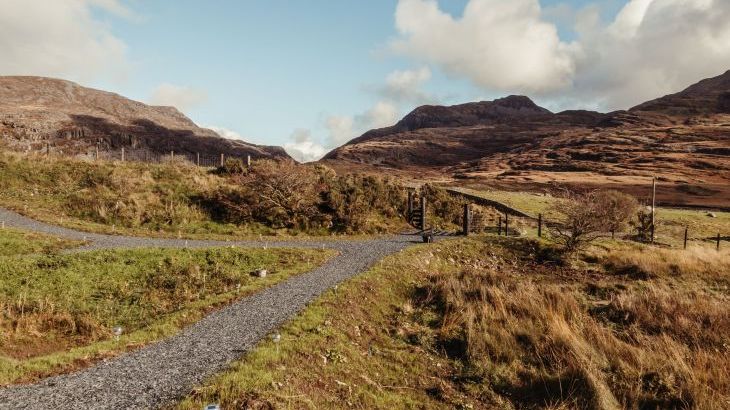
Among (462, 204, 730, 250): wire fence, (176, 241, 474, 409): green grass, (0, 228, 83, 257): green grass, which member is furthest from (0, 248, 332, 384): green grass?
(462, 204, 730, 250): wire fence

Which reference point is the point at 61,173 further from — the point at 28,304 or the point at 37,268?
the point at 28,304

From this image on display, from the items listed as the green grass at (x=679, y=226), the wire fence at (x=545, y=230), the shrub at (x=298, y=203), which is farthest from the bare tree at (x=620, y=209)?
the shrub at (x=298, y=203)

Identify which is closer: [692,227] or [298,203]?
[298,203]

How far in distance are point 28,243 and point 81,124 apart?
3059 inches

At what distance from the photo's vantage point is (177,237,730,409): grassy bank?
892cm

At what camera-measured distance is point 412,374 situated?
34.6 ft

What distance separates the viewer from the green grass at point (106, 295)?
10961 mm

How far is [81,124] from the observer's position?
8394 centimetres

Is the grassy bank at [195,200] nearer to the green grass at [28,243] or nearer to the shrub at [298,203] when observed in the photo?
the shrub at [298,203]

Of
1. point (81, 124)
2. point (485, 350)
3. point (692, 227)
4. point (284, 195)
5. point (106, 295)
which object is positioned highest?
point (81, 124)

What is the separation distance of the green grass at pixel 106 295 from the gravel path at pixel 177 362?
692mm

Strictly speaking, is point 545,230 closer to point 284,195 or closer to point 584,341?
point 284,195

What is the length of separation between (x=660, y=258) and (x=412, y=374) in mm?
20290

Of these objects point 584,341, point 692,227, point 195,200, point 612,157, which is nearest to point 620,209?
point 692,227
